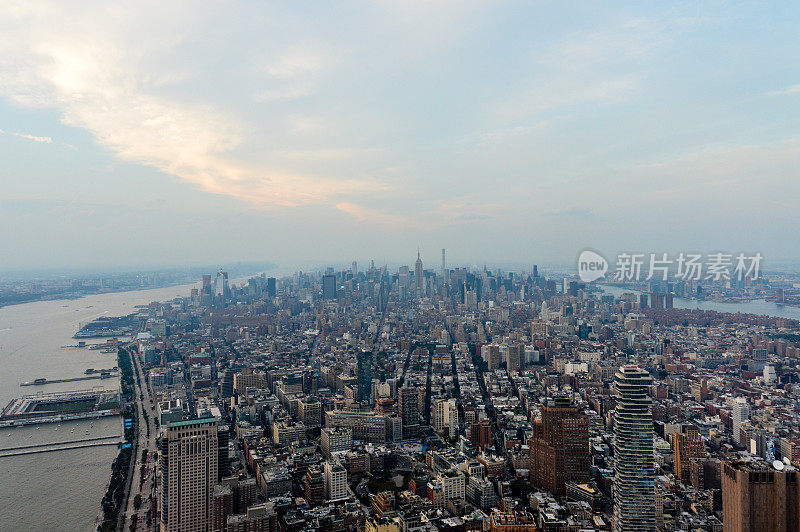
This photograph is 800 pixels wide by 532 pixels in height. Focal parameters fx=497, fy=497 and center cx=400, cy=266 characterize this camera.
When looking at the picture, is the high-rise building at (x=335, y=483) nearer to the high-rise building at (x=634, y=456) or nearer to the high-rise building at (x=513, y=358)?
the high-rise building at (x=634, y=456)

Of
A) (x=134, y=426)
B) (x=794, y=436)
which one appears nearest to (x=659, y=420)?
(x=794, y=436)

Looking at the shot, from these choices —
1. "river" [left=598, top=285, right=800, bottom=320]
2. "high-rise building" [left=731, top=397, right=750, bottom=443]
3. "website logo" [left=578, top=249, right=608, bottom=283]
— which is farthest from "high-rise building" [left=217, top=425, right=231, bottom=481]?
"river" [left=598, top=285, right=800, bottom=320]

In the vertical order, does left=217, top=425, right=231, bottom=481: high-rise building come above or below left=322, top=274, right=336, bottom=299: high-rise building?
below

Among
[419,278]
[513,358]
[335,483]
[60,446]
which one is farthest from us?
[419,278]

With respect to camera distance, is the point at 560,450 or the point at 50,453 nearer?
the point at 560,450

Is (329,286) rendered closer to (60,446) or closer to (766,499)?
(60,446)

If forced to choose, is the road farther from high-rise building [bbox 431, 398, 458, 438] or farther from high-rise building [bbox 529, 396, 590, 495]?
high-rise building [bbox 529, 396, 590, 495]

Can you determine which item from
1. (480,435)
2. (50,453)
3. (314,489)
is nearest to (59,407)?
(50,453)
